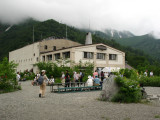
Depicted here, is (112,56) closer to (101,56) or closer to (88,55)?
(101,56)

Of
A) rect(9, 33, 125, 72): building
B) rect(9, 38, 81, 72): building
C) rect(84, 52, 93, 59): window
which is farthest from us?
rect(9, 38, 81, 72): building

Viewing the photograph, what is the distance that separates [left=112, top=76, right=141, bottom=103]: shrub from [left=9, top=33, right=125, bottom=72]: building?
976 inches

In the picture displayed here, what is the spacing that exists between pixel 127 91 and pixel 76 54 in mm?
30245

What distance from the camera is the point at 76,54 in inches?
1571

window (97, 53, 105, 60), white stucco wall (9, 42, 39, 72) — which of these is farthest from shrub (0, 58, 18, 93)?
white stucco wall (9, 42, 39, 72)

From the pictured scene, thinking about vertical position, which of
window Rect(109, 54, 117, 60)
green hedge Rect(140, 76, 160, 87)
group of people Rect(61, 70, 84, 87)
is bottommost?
green hedge Rect(140, 76, 160, 87)

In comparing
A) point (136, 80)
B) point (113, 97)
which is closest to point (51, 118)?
point (113, 97)

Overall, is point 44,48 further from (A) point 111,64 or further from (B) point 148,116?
(B) point 148,116

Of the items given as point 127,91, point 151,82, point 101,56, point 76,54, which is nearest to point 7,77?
point 127,91

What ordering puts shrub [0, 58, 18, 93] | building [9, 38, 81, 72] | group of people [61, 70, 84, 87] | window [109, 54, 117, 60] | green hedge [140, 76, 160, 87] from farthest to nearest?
1. building [9, 38, 81, 72]
2. window [109, 54, 117, 60]
3. green hedge [140, 76, 160, 87]
4. group of people [61, 70, 84, 87]
5. shrub [0, 58, 18, 93]

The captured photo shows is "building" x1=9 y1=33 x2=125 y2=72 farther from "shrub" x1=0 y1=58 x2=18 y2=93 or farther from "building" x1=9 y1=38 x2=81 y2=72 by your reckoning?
"shrub" x1=0 y1=58 x2=18 y2=93

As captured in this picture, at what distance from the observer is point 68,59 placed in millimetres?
39750

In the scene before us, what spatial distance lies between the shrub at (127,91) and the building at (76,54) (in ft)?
81.4

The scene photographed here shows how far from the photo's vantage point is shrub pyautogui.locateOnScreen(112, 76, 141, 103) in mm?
9891
